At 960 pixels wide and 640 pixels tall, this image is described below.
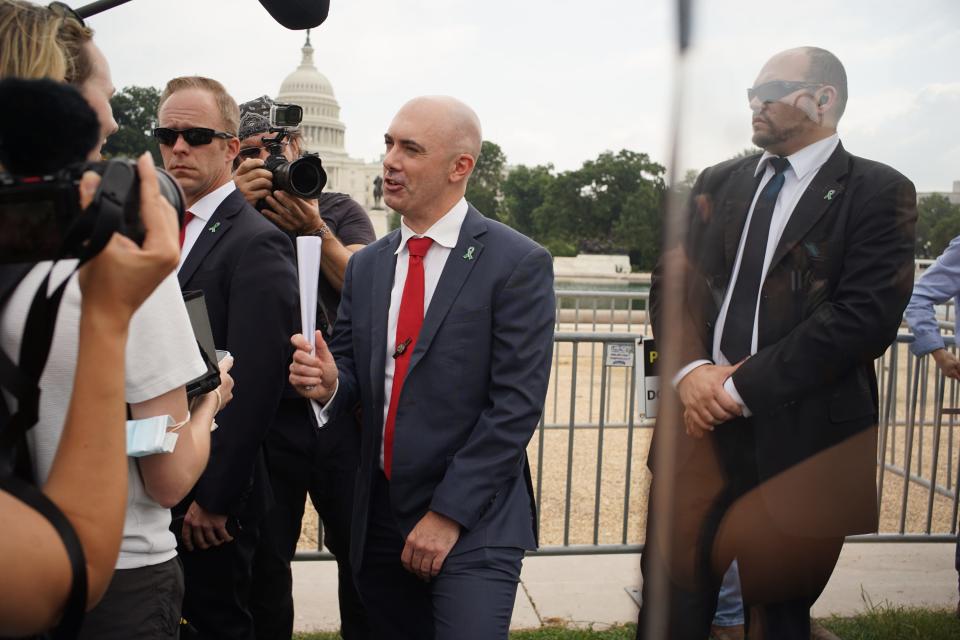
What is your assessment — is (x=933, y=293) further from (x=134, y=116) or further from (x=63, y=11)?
(x=134, y=116)

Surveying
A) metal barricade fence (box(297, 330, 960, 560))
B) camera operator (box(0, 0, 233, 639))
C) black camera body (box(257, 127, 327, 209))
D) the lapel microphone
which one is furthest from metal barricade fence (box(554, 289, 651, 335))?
camera operator (box(0, 0, 233, 639))

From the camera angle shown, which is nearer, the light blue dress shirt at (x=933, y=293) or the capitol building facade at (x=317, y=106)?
the light blue dress shirt at (x=933, y=293)

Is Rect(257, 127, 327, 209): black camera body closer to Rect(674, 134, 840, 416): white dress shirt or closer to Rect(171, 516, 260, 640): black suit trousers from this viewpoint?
Rect(171, 516, 260, 640): black suit trousers

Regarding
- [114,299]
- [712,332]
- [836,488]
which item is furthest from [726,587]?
[114,299]

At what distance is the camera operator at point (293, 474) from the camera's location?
3.22 metres

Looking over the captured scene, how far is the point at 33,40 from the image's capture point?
4.88 feet

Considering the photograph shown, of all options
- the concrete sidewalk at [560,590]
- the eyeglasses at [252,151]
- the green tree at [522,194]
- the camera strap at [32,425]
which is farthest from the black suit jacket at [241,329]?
the green tree at [522,194]

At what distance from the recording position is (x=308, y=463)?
10.8 feet

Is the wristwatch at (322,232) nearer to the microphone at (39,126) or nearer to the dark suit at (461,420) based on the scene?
the dark suit at (461,420)

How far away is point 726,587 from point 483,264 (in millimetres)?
1442

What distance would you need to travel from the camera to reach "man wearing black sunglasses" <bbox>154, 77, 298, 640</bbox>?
105 inches

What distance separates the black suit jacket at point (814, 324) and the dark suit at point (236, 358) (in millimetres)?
1610

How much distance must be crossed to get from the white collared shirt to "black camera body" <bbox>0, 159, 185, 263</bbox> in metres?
1.71

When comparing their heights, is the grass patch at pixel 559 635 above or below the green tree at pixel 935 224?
below
